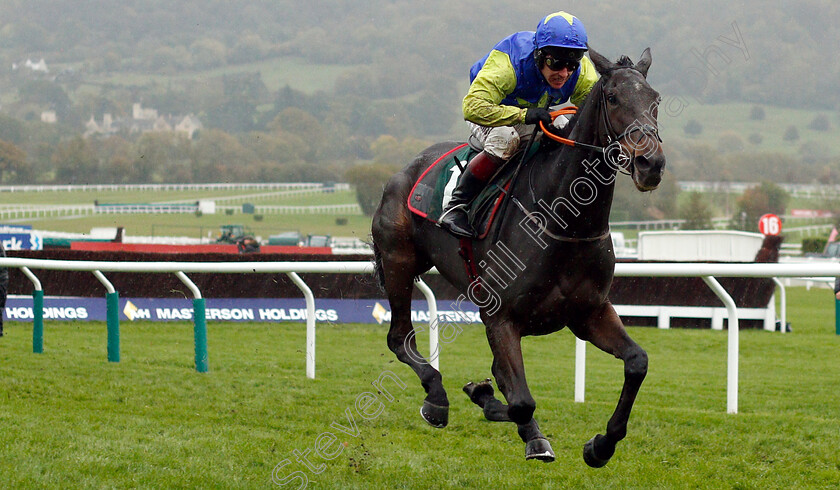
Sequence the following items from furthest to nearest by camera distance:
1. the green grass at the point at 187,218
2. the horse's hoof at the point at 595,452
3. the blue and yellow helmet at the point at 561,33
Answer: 1. the green grass at the point at 187,218
2. the horse's hoof at the point at 595,452
3. the blue and yellow helmet at the point at 561,33

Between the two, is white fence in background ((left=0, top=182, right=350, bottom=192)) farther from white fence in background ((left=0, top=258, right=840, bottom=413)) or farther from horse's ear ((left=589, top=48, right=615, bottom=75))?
horse's ear ((left=589, top=48, right=615, bottom=75))

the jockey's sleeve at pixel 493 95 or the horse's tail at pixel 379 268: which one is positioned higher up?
the jockey's sleeve at pixel 493 95

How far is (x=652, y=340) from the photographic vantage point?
35.4 feet

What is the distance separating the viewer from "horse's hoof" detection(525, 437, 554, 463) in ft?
11.5

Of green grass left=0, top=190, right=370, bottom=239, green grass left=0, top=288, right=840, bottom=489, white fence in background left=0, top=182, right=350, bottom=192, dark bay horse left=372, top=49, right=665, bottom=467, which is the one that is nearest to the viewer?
dark bay horse left=372, top=49, right=665, bottom=467

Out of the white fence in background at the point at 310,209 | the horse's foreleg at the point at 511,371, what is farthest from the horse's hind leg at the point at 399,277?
the white fence in background at the point at 310,209

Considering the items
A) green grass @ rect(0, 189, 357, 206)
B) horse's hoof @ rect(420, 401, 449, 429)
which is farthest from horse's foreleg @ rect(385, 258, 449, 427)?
green grass @ rect(0, 189, 357, 206)

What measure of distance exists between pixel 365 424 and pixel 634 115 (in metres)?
3.05

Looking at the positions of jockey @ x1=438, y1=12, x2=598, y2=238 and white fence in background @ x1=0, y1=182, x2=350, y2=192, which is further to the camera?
white fence in background @ x1=0, y1=182, x2=350, y2=192

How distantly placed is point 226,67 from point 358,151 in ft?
139

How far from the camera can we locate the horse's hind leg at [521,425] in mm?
3510

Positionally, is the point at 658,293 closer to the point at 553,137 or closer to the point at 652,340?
the point at 652,340

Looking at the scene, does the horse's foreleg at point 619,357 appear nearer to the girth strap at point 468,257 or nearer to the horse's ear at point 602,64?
the girth strap at point 468,257

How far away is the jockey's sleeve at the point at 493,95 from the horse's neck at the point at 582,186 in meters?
0.27
